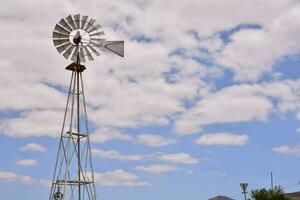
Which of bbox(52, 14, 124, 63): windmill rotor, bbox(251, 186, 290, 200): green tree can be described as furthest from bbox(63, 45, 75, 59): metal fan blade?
bbox(251, 186, 290, 200): green tree

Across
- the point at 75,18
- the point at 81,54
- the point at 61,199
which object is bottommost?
the point at 61,199

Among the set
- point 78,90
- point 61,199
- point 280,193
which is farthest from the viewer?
point 280,193

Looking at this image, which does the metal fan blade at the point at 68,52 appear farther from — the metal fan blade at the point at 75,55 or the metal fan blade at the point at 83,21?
the metal fan blade at the point at 83,21

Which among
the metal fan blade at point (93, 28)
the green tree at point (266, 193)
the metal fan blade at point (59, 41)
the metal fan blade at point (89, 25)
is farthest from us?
the green tree at point (266, 193)

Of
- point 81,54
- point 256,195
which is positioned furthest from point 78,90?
point 256,195

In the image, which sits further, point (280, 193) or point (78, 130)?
point (280, 193)

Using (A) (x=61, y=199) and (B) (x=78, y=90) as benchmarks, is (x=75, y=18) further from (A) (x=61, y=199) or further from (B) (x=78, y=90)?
(A) (x=61, y=199)

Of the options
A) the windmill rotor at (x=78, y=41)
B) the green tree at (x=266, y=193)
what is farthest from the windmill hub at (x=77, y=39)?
the green tree at (x=266, y=193)

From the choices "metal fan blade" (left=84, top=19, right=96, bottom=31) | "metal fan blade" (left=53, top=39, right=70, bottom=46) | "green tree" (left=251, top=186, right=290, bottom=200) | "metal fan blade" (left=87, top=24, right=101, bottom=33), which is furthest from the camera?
"green tree" (left=251, top=186, right=290, bottom=200)

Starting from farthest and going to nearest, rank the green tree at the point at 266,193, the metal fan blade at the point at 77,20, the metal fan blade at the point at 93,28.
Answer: the green tree at the point at 266,193 → the metal fan blade at the point at 93,28 → the metal fan blade at the point at 77,20

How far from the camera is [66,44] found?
4247 centimetres

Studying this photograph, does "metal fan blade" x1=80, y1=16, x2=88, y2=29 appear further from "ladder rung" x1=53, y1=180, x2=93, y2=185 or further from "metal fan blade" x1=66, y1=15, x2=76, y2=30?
"ladder rung" x1=53, y1=180, x2=93, y2=185

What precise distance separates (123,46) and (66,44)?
4.78 m

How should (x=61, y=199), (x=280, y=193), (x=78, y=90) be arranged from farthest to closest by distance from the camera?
(x=280, y=193), (x=78, y=90), (x=61, y=199)
